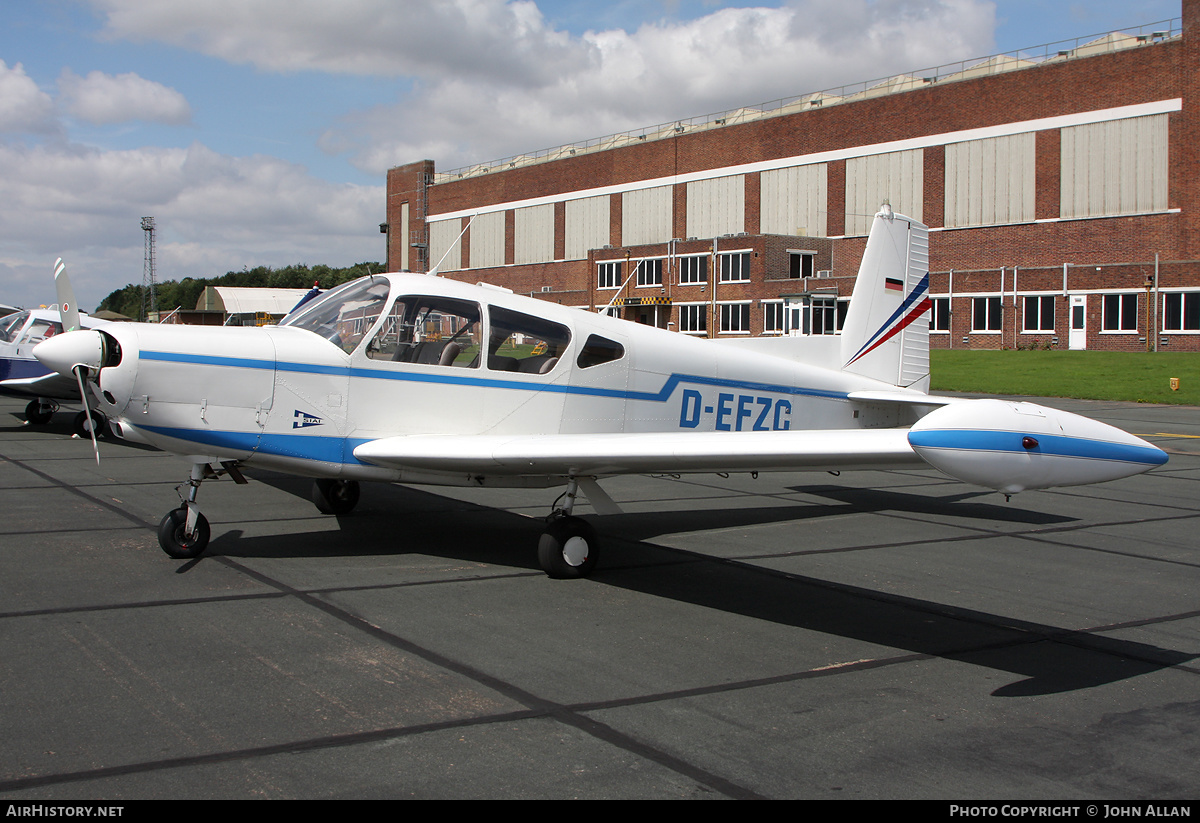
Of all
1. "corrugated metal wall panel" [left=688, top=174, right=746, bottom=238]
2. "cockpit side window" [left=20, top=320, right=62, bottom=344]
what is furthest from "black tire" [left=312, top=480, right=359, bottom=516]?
"corrugated metal wall panel" [left=688, top=174, right=746, bottom=238]

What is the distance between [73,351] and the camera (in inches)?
255

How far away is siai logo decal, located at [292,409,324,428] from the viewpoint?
23.1 ft

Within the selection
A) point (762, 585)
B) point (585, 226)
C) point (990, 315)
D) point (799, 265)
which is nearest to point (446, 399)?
point (762, 585)

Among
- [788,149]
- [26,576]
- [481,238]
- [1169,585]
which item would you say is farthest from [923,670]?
[481,238]

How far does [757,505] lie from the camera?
10508 mm

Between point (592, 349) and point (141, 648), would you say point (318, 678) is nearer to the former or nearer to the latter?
point (141, 648)

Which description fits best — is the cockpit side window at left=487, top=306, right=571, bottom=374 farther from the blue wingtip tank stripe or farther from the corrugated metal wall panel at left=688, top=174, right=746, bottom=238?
the corrugated metal wall panel at left=688, top=174, right=746, bottom=238

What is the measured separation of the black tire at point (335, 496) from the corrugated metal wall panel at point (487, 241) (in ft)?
251

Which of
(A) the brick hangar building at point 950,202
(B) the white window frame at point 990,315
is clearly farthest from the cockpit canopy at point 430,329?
(B) the white window frame at point 990,315

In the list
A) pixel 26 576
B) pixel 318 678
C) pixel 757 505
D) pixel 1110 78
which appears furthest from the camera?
pixel 1110 78

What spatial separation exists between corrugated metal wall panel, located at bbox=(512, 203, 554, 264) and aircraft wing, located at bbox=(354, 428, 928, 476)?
239 feet

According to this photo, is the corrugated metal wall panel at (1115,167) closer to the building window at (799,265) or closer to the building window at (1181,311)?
the building window at (1181,311)
